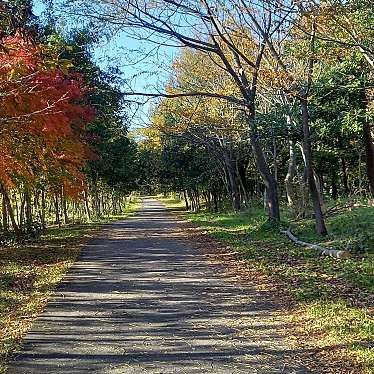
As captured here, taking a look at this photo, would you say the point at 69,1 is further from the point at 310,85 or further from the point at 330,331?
the point at 330,331

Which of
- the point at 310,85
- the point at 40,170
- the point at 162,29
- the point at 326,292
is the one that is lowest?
the point at 326,292

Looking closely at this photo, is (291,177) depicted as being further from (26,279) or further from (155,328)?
(155,328)

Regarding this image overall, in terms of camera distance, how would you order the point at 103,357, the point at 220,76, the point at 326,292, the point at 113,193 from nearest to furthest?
the point at 103,357 → the point at 326,292 → the point at 220,76 → the point at 113,193

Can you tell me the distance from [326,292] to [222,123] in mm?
16885

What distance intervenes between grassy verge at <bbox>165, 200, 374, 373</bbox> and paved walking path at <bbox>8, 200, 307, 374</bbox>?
0.43m

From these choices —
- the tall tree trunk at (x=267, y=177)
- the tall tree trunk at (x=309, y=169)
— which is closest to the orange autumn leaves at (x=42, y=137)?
the tall tree trunk at (x=267, y=177)

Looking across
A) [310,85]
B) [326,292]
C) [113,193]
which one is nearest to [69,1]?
[310,85]

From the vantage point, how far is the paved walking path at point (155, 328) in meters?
4.85

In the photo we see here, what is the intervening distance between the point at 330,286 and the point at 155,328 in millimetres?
3200

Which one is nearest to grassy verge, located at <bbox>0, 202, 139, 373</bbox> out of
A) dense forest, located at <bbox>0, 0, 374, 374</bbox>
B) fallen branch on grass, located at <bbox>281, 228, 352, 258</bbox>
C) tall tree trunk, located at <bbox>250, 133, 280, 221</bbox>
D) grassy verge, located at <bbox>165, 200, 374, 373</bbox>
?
dense forest, located at <bbox>0, 0, 374, 374</bbox>

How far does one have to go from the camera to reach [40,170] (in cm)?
1452

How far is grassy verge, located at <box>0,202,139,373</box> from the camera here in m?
6.26

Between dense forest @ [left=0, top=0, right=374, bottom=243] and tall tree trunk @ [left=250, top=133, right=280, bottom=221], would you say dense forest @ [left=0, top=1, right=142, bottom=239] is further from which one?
tall tree trunk @ [left=250, top=133, right=280, bottom=221]

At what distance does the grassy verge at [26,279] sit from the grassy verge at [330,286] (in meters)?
3.34
